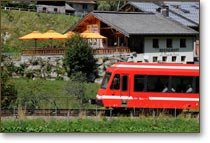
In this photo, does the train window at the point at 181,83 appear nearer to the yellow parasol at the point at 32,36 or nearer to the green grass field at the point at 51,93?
the green grass field at the point at 51,93

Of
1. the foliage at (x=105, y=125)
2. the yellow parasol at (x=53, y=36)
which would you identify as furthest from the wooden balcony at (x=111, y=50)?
the foliage at (x=105, y=125)

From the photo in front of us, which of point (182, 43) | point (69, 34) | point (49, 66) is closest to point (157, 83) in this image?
point (182, 43)

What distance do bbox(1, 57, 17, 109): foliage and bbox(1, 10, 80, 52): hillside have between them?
328 mm

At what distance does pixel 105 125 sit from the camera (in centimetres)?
1215

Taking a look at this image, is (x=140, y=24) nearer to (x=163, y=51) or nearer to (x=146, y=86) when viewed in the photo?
(x=163, y=51)

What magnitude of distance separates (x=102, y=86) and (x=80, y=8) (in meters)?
1.29

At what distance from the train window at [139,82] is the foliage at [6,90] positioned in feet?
6.29

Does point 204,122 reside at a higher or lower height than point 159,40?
lower

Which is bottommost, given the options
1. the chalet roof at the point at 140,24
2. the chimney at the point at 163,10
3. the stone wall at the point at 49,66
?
the stone wall at the point at 49,66

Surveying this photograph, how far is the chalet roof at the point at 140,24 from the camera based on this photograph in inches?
496

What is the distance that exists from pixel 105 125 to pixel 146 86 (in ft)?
3.20

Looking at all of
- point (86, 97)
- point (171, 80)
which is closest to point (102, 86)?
point (86, 97)

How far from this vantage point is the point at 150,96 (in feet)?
41.1
